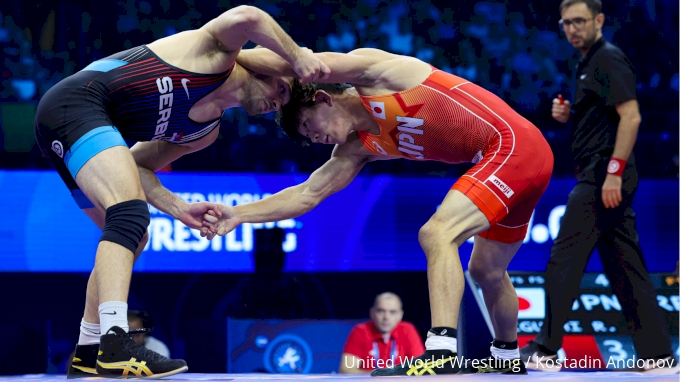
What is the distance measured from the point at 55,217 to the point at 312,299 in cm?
223

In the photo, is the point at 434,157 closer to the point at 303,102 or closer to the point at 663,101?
the point at 303,102

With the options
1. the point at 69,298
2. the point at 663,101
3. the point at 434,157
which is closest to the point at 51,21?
the point at 69,298

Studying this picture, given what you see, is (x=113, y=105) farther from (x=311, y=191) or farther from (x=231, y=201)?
(x=231, y=201)

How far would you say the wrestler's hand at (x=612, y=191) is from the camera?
3867 mm

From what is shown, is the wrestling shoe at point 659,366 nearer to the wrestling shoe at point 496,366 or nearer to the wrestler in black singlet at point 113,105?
the wrestling shoe at point 496,366

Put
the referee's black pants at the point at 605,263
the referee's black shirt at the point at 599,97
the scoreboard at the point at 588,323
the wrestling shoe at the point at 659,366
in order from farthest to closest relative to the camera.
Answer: the scoreboard at the point at 588,323 < the referee's black shirt at the point at 599,97 < the referee's black pants at the point at 605,263 < the wrestling shoe at the point at 659,366

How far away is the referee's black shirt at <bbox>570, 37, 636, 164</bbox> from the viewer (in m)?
3.96

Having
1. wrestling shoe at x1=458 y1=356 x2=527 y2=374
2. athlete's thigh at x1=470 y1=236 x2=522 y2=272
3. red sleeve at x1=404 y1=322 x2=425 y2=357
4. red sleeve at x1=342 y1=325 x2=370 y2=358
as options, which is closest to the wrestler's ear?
athlete's thigh at x1=470 y1=236 x2=522 y2=272

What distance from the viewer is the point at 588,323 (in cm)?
468

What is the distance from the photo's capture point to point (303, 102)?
338 cm

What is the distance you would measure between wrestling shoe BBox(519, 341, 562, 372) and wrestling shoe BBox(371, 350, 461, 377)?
3.92 ft

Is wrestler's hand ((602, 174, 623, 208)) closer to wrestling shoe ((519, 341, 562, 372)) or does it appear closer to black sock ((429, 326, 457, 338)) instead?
wrestling shoe ((519, 341, 562, 372))

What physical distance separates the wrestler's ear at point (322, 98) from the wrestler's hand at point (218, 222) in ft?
2.17

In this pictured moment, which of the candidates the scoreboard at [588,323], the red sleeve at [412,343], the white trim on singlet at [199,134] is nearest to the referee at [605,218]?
the scoreboard at [588,323]
